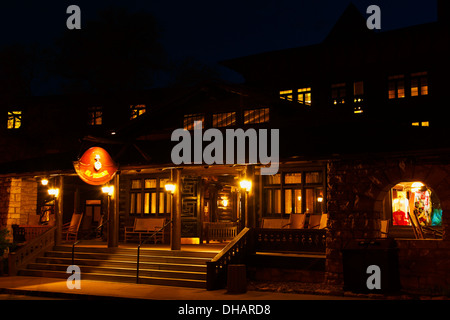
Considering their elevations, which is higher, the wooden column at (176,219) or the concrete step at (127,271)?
the wooden column at (176,219)

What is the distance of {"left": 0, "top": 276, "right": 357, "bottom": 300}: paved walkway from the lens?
13156 millimetres

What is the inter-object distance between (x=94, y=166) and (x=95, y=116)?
55.0 ft

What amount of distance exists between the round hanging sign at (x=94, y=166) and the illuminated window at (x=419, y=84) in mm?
13822

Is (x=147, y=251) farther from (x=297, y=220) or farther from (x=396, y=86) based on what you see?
(x=396, y=86)

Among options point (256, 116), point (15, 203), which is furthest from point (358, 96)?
point (15, 203)

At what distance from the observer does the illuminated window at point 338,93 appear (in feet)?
85.7

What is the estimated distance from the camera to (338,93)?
26.3m

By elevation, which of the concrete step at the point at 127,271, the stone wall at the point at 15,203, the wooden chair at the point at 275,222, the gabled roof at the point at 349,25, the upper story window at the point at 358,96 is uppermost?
the gabled roof at the point at 349,25

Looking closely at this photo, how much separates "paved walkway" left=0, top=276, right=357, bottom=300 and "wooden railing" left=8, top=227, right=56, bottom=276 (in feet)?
6.53

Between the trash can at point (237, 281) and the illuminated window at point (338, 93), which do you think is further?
the illuminated window at point (338, 93)

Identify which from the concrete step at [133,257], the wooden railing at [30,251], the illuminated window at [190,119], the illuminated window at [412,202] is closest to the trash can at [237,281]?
the concrete step at [133,257]

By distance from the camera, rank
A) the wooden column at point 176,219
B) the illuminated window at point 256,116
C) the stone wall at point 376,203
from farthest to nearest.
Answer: the illuminated window at point 256,116, the wooden column at point 176,219, the stone wall at point 376,203

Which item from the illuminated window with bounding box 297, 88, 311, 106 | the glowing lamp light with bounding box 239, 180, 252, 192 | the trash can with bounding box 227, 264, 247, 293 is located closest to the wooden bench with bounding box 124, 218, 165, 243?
the glowing lamp light with bounding box 239, 180, 252, 192

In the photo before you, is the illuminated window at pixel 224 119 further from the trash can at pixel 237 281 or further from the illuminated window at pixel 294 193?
the trash can at pixel 237 281
